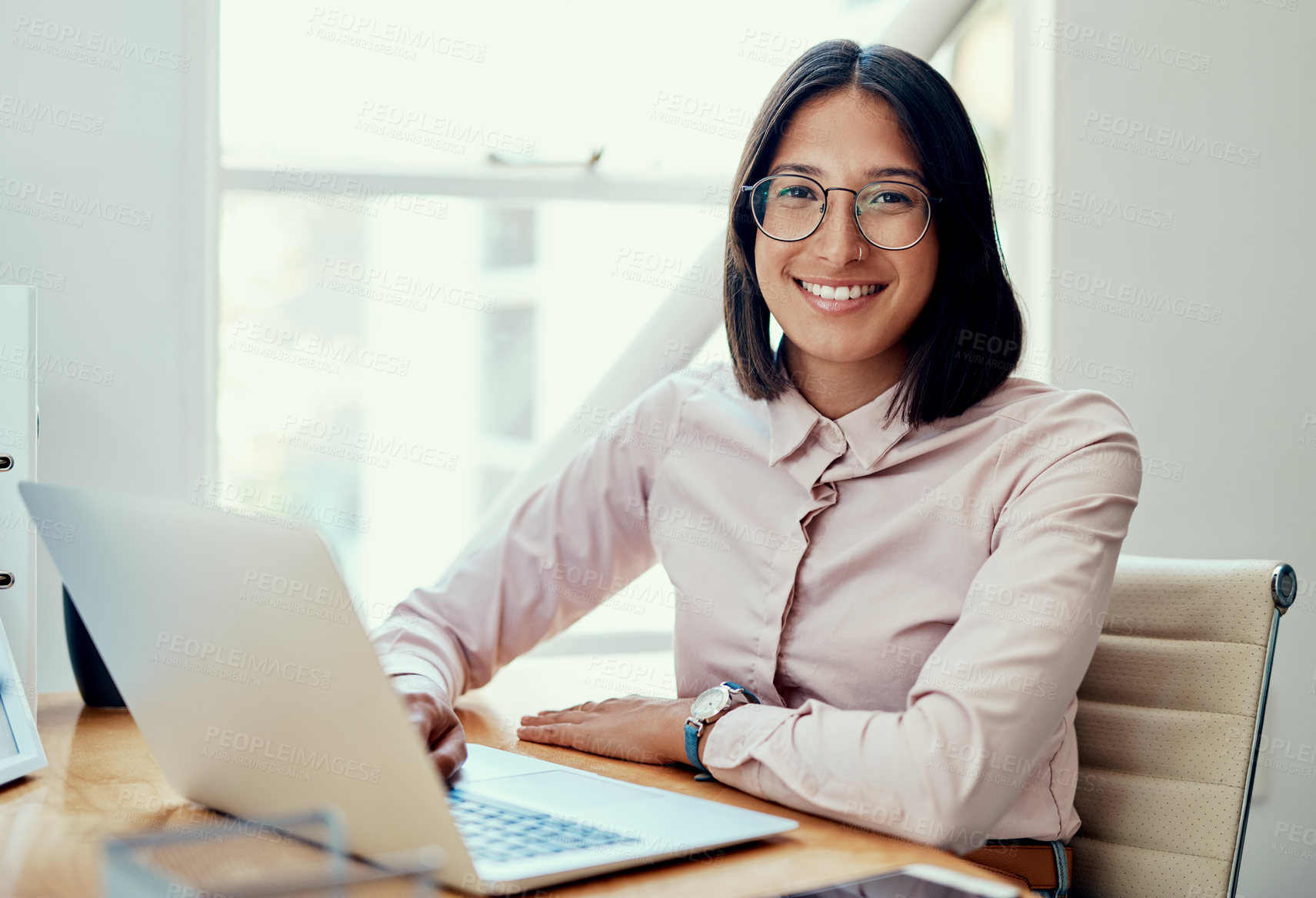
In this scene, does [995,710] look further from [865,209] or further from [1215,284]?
[1215,284]

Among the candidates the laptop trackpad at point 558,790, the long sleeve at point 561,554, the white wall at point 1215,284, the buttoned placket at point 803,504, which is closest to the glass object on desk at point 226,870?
the laptop trackpad at point 558,790

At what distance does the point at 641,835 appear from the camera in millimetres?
906

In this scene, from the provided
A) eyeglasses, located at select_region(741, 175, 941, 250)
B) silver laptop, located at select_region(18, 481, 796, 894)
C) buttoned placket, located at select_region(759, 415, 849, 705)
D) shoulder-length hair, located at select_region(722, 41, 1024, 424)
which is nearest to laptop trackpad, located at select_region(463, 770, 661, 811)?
silver laptop, located at select_region(18, 481, 796, 894)

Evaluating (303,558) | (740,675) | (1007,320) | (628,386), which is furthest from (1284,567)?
(628,386)

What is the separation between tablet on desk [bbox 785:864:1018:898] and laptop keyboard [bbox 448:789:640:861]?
0.53 feet

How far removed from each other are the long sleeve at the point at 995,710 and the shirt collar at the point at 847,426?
173mm

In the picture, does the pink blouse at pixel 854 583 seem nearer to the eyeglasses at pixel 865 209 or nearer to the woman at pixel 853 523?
the woman at pixel 853 523

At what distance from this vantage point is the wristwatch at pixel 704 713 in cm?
120

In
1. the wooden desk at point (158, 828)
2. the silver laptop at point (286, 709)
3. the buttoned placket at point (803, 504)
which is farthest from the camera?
the buttoned placket at point (803, 504)

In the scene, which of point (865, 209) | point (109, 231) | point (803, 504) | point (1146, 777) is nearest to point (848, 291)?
point (865, 209)

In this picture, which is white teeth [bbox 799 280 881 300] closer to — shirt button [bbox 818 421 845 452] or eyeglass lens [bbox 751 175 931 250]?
eyeglass lens [bbox 751 175 931 250]

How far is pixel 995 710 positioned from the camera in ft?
3.56

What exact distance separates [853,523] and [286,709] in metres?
0.79

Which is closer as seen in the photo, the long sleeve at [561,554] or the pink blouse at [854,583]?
the pink blouse at [854,583]
